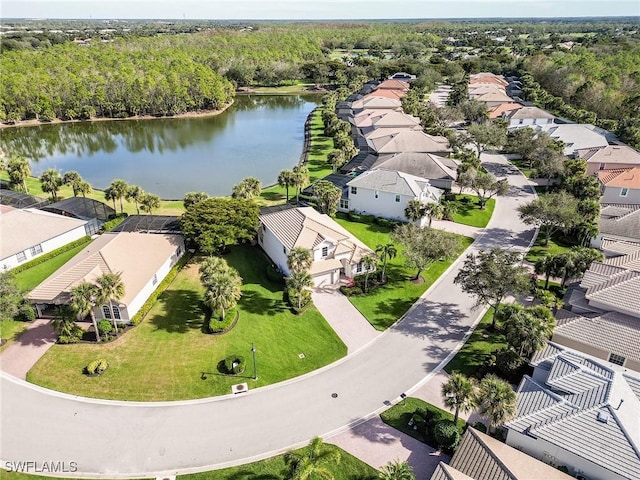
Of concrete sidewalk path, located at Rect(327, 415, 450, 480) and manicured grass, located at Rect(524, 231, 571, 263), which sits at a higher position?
manicured grass, located at Rect(524, 231, 571, 263)

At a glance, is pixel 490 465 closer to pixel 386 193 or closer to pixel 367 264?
pixel 367 264

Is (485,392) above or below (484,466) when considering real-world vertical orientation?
above

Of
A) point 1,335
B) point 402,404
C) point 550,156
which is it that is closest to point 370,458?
point 402,404

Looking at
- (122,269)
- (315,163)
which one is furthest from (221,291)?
(315,163)

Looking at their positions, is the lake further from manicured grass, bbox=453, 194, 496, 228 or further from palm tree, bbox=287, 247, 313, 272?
palm tree, bbox=287, 247, 313, 272

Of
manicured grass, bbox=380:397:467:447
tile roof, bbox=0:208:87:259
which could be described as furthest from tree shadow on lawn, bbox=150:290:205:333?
manicured grass, bbox=380:397:467:447

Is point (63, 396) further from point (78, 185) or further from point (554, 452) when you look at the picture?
point (78, 185)
